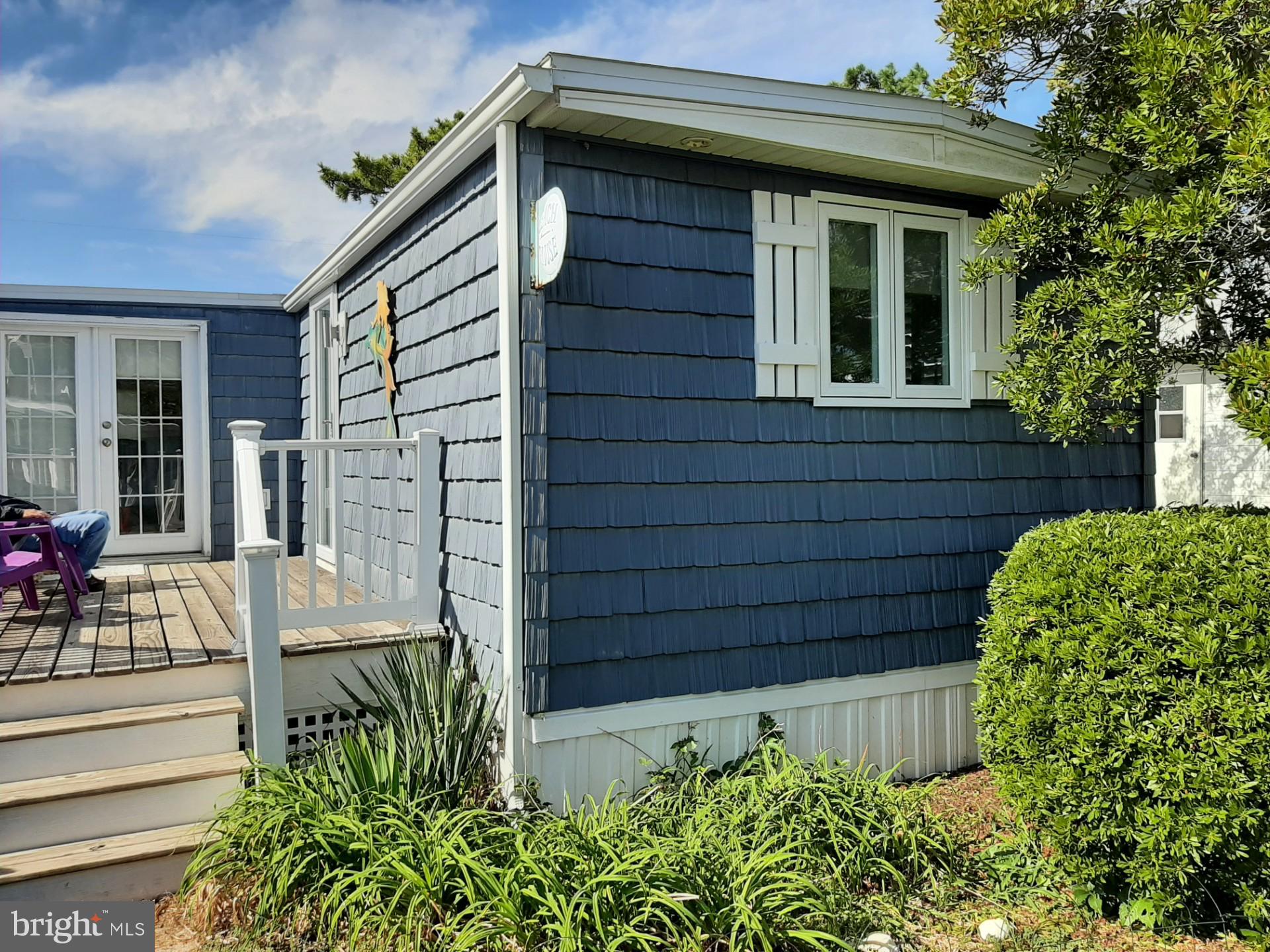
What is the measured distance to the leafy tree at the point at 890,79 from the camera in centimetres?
1290

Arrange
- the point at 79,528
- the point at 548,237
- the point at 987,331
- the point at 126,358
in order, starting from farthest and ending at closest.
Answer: the point at 126,358 → the point at 79,528 → the point at 987,331 → the point at 548,237

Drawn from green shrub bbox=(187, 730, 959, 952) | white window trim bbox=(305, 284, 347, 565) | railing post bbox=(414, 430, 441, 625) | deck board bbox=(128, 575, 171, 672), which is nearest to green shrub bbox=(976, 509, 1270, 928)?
green shrub bbox=(187, 730, 959, 952)

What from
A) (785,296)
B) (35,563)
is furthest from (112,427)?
(785,296)

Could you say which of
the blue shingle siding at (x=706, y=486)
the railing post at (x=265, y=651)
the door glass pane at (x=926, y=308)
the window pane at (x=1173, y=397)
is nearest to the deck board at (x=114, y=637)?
the railing post at (x=265, y=651)

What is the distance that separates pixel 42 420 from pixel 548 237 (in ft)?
19.1

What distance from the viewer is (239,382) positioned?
748cm

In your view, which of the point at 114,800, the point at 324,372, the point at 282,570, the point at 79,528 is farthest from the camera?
the point at 324,372

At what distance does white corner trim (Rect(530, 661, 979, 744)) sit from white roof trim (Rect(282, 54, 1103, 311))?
7.46 feet

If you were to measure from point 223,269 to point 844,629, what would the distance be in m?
32.6

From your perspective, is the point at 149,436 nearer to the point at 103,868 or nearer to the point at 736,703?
the point at 103,868

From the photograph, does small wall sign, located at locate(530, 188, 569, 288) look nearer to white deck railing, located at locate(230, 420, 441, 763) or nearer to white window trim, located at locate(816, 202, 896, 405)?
white deck railing, located at locate(230, 420, 441, 763)

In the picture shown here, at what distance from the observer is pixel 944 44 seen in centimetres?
377

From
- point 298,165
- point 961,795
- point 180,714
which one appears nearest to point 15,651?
point 180,714

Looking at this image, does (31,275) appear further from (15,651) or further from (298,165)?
(15,651)
